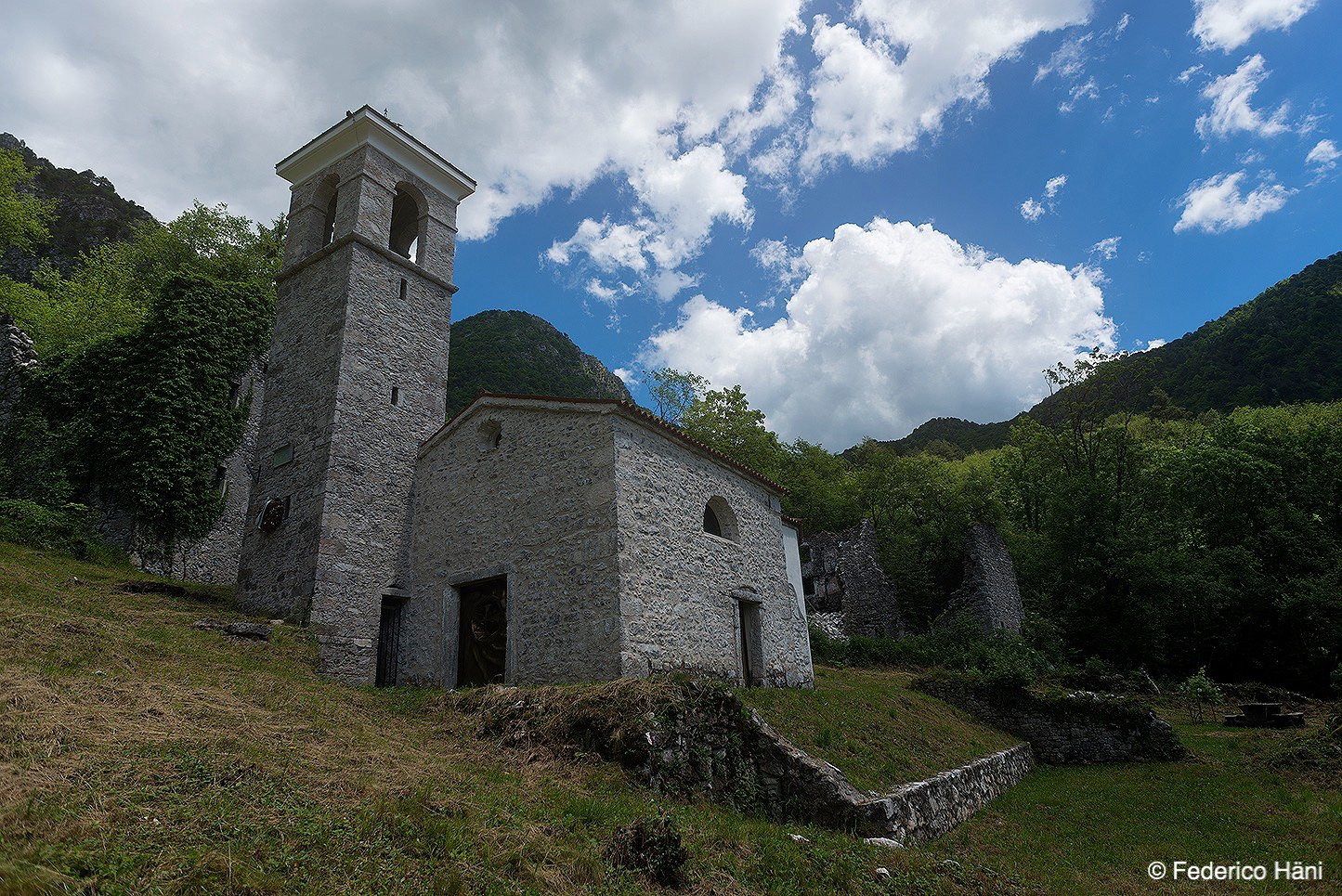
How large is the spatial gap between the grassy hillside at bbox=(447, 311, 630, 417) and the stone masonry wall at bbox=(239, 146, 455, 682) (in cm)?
2009

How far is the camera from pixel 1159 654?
2488cm

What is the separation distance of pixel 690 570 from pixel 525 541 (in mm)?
3470

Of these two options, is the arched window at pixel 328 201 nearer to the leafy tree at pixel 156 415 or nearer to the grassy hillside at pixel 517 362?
the leafy tree at pixel 156 415

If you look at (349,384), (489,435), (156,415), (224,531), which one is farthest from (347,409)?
(224,531)

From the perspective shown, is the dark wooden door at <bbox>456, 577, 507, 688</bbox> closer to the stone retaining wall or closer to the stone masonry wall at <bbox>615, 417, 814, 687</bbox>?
the stone masonry wall at <bbox>615, 417, 814, 687</bbox>

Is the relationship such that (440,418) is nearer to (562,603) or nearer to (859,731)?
(562,603)

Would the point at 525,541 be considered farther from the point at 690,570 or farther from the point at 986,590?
the point at 986,590

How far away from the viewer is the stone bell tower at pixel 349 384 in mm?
14484

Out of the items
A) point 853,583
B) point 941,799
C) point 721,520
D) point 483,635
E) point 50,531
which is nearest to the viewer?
point 941,799

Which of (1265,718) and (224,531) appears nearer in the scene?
(1265,718)

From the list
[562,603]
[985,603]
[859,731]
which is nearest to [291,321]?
[562,603]

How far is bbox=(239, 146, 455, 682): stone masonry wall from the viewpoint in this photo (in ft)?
47.2

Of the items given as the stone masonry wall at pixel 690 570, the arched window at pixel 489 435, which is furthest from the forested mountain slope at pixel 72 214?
the stone masonry wall at pixel 690 570

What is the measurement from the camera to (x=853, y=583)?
2906 centimetres
